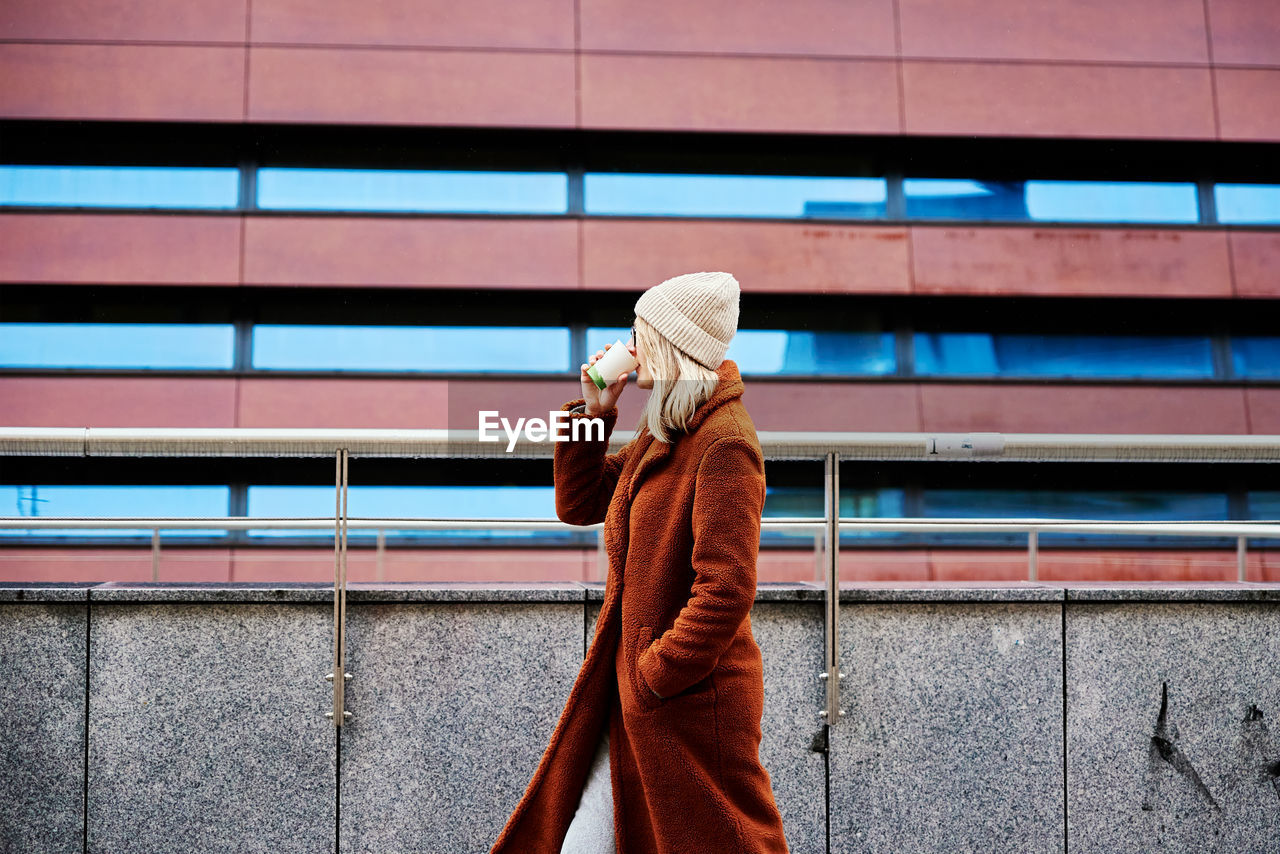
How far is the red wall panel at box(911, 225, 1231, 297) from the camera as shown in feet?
48.2

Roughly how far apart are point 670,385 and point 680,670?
61cm

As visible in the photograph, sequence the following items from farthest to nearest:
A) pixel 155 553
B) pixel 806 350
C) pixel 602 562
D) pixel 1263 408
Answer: pixel 1263 408
pixel 806 350
pixel 602 562
pixel 155 553

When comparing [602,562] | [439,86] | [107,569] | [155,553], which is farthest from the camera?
[439,86]

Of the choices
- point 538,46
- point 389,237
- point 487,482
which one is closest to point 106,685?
point 487,482

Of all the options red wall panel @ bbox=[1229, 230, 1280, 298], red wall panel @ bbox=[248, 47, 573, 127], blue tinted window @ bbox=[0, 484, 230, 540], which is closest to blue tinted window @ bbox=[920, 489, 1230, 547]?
red wall panel @ bbox=[1229, 230, 1280, 298]

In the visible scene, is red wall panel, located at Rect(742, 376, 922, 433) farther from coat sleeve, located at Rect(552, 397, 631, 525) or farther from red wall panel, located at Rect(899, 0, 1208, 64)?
coat sleeve, located at Rect(552, 397, 631, 525)

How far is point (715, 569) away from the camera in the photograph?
1919 mm

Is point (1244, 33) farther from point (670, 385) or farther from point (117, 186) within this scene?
point (117, 186)

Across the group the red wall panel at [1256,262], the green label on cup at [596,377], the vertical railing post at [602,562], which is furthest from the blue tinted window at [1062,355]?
the green label on cup at [596,377]

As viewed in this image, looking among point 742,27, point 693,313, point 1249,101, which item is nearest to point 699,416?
point 693,313

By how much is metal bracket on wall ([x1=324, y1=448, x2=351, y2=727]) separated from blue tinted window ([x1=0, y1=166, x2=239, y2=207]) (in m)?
12.7

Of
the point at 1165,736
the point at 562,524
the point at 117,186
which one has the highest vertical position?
the point at 117,186

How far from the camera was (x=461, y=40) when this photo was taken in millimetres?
14172

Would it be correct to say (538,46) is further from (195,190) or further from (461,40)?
(195,190)
